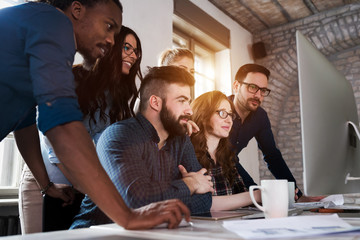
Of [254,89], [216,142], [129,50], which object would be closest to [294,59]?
[254,89]

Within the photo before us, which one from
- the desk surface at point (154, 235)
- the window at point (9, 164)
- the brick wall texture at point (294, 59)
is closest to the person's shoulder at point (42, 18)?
the desk surface at point (154, 235)

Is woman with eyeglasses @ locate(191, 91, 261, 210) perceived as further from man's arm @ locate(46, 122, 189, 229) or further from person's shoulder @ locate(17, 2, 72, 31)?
person's shoulder @ locate(17, 2, 72, 31)

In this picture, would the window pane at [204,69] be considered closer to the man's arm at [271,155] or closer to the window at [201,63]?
the window at [201,63]

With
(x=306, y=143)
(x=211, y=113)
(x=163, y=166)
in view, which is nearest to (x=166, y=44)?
(x=211, y=113)

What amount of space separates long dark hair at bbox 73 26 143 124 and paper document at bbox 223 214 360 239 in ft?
3.73

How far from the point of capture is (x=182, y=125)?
1533 millimetres

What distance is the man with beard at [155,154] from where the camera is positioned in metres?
1.06

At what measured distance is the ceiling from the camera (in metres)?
3.83

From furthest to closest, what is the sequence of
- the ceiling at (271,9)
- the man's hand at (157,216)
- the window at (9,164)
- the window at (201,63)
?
1. the ceiling at (271,9)
2. the window at (201,63)
3. the window at (9,164)
4. the man's hand at (157,216)

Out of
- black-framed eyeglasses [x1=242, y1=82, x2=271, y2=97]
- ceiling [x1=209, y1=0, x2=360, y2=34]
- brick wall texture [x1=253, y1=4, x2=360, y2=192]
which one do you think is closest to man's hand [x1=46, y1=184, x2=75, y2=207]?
black-framed eyeglasses [x1=242, y1=82, x2=271, y2=97]

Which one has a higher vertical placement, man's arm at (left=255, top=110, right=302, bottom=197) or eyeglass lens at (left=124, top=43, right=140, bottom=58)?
eyeglass lens at (left=124, top=43, right=140, bottom=58)

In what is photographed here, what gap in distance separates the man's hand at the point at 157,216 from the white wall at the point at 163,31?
84.7 inches

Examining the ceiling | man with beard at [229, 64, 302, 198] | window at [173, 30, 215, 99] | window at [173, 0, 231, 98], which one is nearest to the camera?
man with beard at [229, 64, 302, 198]

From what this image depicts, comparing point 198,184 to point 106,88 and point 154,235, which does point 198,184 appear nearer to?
point 154,235
